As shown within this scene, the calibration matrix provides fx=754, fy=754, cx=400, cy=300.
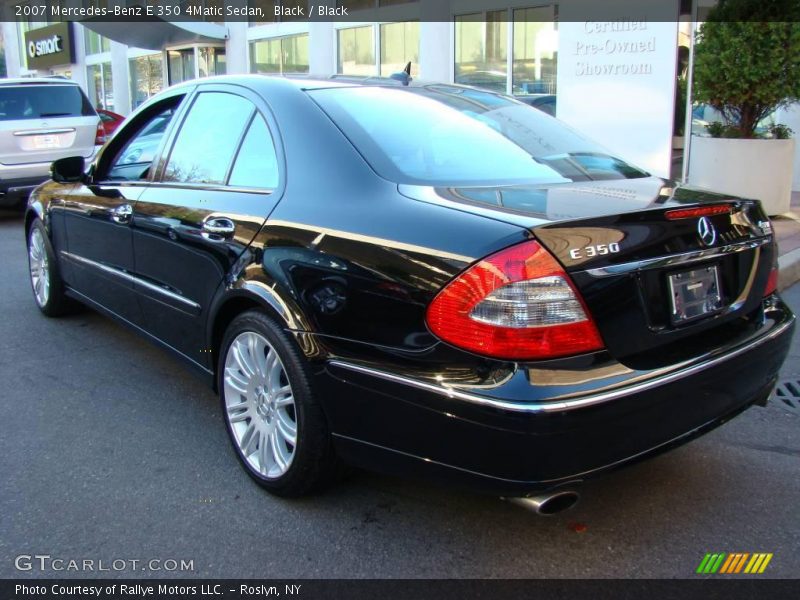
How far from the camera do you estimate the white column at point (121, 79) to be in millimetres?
23609

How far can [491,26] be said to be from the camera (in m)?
13.1

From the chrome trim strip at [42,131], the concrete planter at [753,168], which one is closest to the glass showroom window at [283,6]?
the chrome trim strip at [42,131]

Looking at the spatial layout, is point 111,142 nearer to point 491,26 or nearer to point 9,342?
point 9,342

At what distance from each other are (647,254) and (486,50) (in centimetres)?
1173

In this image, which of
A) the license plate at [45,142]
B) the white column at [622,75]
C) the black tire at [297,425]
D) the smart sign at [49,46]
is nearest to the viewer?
the black tire at [297,425]

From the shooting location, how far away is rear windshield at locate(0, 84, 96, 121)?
985 centimetres

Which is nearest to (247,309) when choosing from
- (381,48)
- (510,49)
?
(510,49)

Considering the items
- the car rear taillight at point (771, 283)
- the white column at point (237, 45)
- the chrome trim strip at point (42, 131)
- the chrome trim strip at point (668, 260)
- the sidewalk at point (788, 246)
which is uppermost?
the white column at point (237, 45)

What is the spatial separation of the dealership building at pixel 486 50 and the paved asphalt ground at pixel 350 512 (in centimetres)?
286

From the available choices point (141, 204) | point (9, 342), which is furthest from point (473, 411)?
point (9, 342)

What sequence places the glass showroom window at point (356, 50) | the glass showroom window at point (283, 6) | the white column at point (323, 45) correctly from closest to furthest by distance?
the glass showroom window at point (356, 50)
the white column at point (323, 45)
the glass showroom window at point (283, 6)

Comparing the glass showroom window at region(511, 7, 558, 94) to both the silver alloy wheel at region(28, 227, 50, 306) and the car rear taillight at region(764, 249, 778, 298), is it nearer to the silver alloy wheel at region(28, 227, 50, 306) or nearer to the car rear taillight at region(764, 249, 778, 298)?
the silver alloy wheel at region(28, 227, 50, 306)

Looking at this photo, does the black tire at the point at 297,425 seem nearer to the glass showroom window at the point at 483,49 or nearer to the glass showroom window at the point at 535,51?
the glass showroom window at the point at 535,51

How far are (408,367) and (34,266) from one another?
14.3ft
